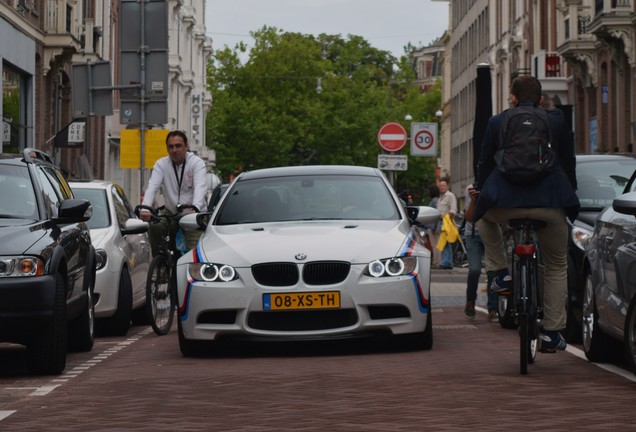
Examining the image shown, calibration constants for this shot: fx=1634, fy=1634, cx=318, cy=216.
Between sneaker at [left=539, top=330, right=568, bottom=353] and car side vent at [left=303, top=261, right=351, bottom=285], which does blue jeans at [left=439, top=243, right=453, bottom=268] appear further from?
sneaker at [left=539, top=330, right=568, bottom=353]

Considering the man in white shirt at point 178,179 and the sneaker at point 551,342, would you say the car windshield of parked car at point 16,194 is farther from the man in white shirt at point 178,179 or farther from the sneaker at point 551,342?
the sneaker at point 551,342

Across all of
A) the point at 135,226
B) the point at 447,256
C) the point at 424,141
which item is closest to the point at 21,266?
the point at 135,226

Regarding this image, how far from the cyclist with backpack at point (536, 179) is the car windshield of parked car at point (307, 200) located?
2639mm

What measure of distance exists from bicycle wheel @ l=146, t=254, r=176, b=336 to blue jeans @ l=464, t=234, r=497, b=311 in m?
3.22

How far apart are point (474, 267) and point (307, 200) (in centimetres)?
418

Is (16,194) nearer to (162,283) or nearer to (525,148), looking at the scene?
(162,283)

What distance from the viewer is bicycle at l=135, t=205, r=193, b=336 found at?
15141mm

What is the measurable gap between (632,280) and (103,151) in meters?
45.1

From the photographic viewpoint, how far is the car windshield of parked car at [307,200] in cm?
1359

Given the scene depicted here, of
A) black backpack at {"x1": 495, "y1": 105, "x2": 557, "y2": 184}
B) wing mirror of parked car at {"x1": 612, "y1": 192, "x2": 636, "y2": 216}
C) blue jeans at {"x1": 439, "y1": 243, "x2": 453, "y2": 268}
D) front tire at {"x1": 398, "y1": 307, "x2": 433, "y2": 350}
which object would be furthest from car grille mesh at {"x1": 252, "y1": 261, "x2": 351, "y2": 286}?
blue jeans at {"x1": 439, "y1": 243, "x2": 453, "y2": 268}

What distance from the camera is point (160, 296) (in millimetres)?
15375

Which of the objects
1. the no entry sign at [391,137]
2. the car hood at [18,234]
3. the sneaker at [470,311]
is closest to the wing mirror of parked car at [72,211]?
the car hood at [18,234]

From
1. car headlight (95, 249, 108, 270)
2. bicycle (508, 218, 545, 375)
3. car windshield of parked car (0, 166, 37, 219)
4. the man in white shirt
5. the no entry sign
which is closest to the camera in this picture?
bicycle (508, 218, 545, 375)

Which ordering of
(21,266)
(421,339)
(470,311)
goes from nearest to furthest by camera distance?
(21,266), (421,339), (470,311)
